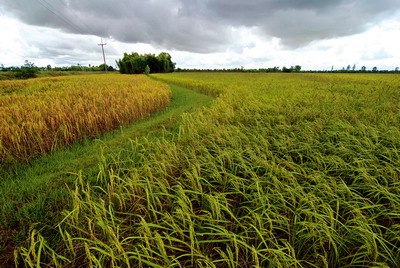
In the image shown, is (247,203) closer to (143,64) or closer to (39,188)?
(39,188)

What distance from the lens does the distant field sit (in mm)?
1342

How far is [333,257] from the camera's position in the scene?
4.56 ft

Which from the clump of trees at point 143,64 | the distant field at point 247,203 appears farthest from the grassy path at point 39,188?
the clump of trees at point 143,64

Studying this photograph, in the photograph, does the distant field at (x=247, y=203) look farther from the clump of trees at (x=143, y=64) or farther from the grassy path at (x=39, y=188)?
the clump of trees at (x=143, y=64)

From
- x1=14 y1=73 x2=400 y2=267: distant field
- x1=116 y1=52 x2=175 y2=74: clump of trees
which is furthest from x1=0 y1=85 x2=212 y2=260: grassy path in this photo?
x1=116 y1=52 x2=175 y2=74: clump of trees

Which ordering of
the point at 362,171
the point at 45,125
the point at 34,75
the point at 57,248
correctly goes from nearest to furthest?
the point at 57,248 < the point at 362,171 < the point at 45,125 < the point at 34,75

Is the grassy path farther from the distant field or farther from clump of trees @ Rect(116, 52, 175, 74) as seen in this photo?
clump of trees @ Rect(116, 52, 175, 74)

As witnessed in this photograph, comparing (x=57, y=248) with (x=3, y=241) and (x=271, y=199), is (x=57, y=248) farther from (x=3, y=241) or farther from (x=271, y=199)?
(x=271, y=199)

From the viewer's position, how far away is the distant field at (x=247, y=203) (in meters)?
1.34

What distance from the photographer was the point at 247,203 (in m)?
1.90

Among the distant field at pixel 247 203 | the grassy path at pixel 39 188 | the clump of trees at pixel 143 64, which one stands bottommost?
the grassy path at pixel 39 188

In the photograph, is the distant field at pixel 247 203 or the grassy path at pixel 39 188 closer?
the distant field at pixel 247 203

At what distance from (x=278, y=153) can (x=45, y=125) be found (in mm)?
4705

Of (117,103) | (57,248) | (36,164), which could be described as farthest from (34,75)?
(57,248)
